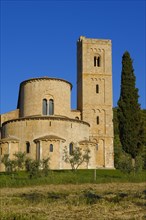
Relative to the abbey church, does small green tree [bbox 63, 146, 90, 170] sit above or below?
below

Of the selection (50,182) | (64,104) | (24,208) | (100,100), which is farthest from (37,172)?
(100,100)

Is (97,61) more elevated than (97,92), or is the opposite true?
(97,61)

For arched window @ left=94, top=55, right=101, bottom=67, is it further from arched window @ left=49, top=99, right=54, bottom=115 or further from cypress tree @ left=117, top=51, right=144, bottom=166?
arched window @ left=49, top=99, right=54, bottom=115

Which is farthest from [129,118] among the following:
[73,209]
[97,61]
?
[73,209]

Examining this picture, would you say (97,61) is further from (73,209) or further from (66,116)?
(73,209)

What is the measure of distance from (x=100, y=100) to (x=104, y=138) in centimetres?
528

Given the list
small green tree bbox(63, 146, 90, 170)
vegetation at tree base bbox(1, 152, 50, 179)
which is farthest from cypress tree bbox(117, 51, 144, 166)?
vegetation at tree base bbox(1, 152, 50, 179)

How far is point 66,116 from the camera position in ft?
159

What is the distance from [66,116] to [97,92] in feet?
22.9

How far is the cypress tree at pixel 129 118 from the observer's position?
141 feet

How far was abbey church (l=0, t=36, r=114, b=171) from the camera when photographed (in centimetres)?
4281

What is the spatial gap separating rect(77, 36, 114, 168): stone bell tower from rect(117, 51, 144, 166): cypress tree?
24.5ft

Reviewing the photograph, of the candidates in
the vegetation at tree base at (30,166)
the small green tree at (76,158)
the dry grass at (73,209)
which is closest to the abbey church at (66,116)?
the small green tree at (76,158)

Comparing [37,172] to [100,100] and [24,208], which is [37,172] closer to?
[24,208]
